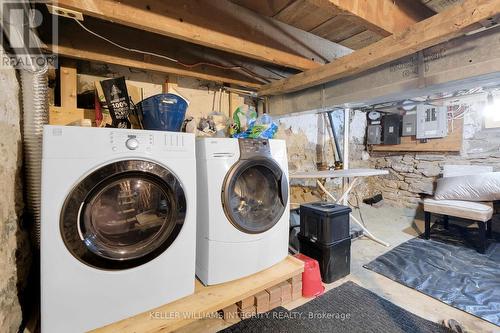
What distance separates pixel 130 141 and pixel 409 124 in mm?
4299

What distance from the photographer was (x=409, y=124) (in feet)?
12.5

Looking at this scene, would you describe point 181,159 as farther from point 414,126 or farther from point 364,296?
point 414,126

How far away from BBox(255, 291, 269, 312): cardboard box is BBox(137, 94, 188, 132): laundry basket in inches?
51.8

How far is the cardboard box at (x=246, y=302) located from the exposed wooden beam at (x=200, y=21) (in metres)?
1.68

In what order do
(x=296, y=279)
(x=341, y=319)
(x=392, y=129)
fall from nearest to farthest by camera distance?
(x=341, y=319), (x=296, y=279), (x=392, y=129)

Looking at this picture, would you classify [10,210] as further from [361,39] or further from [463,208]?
[463,208]

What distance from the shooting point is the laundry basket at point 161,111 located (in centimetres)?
156

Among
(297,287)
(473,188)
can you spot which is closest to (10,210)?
(297,287)

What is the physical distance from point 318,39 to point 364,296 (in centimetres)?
224

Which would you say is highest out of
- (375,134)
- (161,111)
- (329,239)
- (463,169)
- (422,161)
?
(375,134)

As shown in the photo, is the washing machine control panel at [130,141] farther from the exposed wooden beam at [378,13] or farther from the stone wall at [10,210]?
the exposed wooden beam at [378,13]

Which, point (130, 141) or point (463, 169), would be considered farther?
point (463, 169)

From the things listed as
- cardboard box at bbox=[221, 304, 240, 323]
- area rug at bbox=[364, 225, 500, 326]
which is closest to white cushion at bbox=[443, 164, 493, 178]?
area rug at bbox=[364, 225, 500, 326]

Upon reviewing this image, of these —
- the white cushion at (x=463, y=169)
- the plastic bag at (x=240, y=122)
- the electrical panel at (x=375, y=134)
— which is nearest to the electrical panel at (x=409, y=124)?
the electrical panel at (x=375, y=134)
